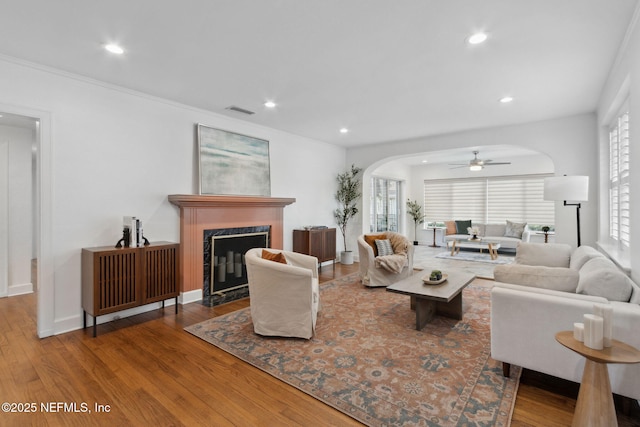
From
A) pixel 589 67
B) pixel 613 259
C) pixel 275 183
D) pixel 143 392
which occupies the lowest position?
pixel 143 392

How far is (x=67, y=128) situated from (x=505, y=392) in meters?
4.59

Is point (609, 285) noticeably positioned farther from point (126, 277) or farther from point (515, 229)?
point (515, 229)

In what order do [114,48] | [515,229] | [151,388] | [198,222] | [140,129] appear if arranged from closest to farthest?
[151,388] < [114,48] < [140,129] < [198,222] < [515,229]

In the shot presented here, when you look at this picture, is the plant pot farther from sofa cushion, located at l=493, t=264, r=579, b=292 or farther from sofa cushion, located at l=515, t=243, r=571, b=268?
sofa cushion, located at l=493, t=264, r=579, b=292

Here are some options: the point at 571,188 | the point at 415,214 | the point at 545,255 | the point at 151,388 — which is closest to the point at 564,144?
the point at 571,188

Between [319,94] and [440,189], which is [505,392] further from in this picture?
[440,189]

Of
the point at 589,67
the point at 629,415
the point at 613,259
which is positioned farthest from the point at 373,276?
the point at 589,67

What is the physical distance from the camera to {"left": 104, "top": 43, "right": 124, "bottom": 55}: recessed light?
2674 millimetres

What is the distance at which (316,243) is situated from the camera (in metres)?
5.88

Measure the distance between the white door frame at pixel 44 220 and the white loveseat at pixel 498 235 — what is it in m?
8.46

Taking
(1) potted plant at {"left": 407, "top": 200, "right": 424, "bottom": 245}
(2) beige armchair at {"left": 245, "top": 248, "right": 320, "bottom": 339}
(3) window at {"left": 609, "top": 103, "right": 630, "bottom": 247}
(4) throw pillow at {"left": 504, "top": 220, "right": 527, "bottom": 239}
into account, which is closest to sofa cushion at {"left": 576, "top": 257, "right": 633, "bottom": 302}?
(3) window at {"left": 609, "top": 103, "right": 630, "bottom": 247}

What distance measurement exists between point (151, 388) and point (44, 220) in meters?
2.14

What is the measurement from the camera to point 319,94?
3.85 m

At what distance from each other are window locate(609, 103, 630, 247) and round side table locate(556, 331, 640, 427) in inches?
81.5
